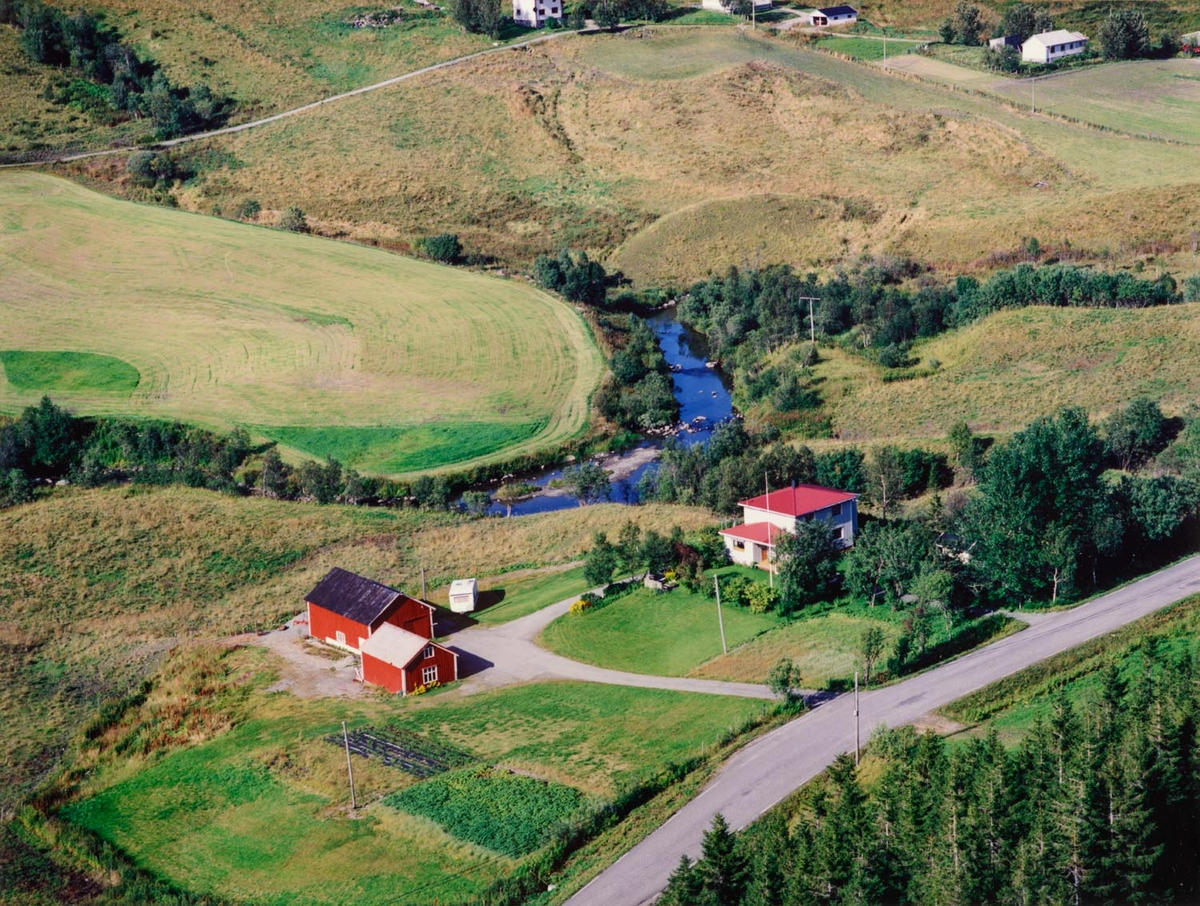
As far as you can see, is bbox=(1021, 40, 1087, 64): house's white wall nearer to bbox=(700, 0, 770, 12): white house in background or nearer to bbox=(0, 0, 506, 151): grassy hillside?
bbox=(700, 0, 770, 12): white house in background

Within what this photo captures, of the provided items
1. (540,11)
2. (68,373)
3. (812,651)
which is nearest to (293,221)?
(68,373)

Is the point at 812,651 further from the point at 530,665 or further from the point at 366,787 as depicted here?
the point at 366,787

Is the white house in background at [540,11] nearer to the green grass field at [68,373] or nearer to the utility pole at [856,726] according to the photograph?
the green grass field at [68,373]

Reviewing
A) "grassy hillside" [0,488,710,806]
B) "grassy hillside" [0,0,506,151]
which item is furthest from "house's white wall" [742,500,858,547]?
"grassy hillside" [0,0,506,151]

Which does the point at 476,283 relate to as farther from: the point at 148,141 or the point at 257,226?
the point at 148,141

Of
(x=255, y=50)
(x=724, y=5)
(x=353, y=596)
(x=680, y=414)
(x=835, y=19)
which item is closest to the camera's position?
(x=353, y=596)

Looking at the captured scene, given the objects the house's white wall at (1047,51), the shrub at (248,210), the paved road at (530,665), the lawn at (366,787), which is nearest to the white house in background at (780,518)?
the paved road at (530,665)

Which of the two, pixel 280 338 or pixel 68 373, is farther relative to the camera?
pixel 280 338
